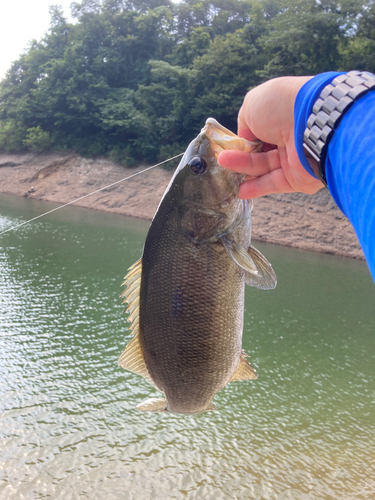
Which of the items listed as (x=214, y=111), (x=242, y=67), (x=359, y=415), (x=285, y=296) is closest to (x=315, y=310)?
(x=285, y=296)

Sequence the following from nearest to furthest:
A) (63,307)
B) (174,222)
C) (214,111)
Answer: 1. (174,222)
2. (63,307)
3. (214,111)

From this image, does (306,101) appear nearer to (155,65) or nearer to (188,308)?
(188,308)

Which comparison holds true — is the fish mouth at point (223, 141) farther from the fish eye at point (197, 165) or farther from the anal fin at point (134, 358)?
the anal fin at point (134, 358)

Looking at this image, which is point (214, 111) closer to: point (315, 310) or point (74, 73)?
point (74, 73)

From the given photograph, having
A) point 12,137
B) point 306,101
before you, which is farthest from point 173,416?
point 12,137

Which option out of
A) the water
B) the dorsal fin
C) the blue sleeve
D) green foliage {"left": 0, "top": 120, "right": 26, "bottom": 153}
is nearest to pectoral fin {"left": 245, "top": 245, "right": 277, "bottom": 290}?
the dorsal fin

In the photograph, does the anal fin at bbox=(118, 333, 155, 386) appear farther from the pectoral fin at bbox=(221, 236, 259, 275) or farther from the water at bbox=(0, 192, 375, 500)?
the water at bbox=(0, 192, 375, 500)

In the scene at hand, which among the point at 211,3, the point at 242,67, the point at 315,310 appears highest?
the point at 211,3
